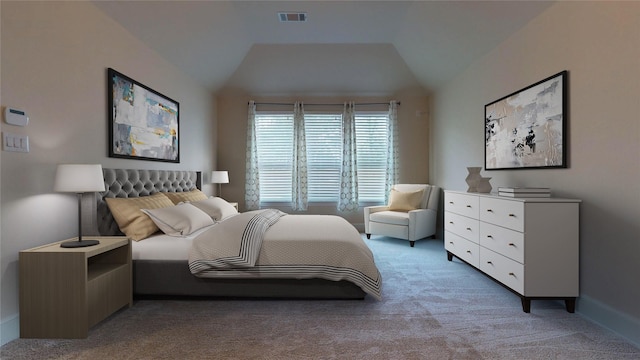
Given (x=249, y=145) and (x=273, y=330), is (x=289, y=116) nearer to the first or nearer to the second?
(x=249, y=145)

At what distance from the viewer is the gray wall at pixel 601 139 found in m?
1.90

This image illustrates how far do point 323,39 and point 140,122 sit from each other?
Result: 298 centimetres

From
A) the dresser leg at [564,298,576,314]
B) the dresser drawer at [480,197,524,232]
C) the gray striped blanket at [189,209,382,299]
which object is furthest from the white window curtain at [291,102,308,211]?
the dresser leg at [564,298,576,314]

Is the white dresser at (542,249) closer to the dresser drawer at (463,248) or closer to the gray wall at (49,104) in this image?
the dresser drawer at (463,248)

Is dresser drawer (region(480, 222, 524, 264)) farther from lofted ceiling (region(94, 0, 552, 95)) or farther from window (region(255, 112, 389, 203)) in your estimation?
window (region(255, 112, 389, 203))

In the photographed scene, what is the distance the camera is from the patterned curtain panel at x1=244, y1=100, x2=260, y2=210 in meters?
5.39

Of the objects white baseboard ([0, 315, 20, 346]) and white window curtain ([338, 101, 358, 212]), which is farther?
white window curtain ([338, 101, 358, 212])

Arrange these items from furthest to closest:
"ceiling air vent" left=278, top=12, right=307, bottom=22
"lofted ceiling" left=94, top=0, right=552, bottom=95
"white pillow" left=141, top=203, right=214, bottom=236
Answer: "ceiling air vent" left=278, top=12, right=307, bottom=22
"lofted ceiling" left=94, top=0, right=552, bottom=95
"white pillow" left=141, top=203, right=214, bottom=236

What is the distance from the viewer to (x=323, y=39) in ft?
14.6

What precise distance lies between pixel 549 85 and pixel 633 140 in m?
0.90

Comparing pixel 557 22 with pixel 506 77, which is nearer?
pixel 557 22

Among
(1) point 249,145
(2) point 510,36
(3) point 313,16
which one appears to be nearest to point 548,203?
(2) point 510,36

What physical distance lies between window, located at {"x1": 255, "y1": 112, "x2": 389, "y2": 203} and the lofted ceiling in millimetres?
582

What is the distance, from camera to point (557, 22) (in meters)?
2.45
